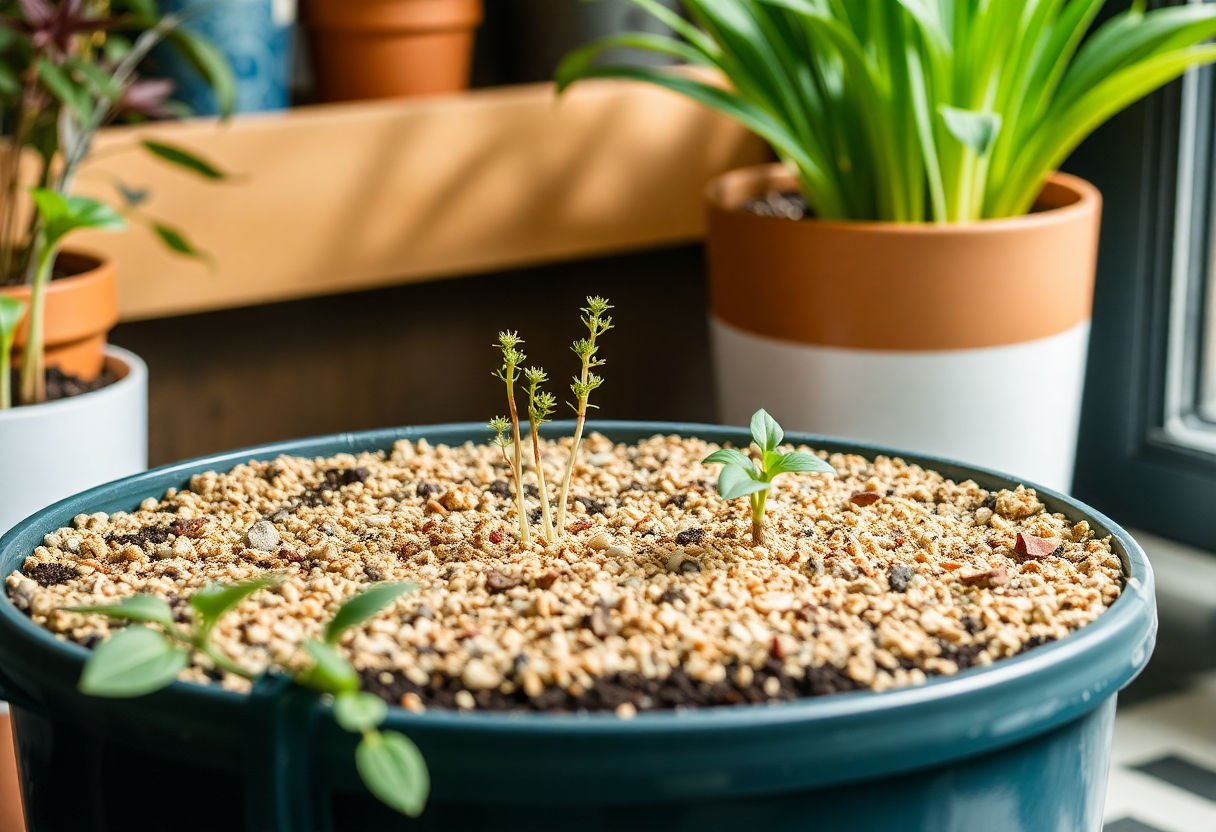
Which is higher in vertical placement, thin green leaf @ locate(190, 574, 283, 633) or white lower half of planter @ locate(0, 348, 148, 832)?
thin green leaf @ locate(190, 574, 283, 633)

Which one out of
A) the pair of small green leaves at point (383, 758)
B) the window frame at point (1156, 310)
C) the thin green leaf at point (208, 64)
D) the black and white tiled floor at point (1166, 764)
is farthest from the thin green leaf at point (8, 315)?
the window frame at point (1156, 310)

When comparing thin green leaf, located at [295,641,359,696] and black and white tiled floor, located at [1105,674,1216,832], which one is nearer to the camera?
thin green leaf, located at [295,641,359,696]

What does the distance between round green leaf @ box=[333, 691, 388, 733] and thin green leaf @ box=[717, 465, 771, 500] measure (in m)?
0.20

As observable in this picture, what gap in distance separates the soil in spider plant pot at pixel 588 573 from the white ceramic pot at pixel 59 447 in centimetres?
40

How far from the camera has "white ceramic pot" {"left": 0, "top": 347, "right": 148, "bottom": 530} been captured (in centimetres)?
113

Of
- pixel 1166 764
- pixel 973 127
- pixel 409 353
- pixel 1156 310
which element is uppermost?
pixel 973 127

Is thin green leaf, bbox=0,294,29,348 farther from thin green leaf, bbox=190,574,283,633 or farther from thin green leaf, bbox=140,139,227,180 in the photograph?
thin green leaf, bbox=190,574,283,633

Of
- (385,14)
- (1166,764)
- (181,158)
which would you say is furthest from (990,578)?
(385,14)

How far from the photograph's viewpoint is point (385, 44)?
5.52 ft

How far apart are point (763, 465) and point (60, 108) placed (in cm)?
95

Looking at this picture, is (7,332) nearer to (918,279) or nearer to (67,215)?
(67,215)

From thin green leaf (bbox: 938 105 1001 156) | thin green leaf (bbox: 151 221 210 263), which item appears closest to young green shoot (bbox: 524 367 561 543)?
thin green leaf (bbox: 938 105 1001 156)

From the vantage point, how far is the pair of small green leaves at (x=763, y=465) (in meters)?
0.62

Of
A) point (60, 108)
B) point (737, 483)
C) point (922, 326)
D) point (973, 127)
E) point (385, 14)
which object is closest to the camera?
point (737, 483)
